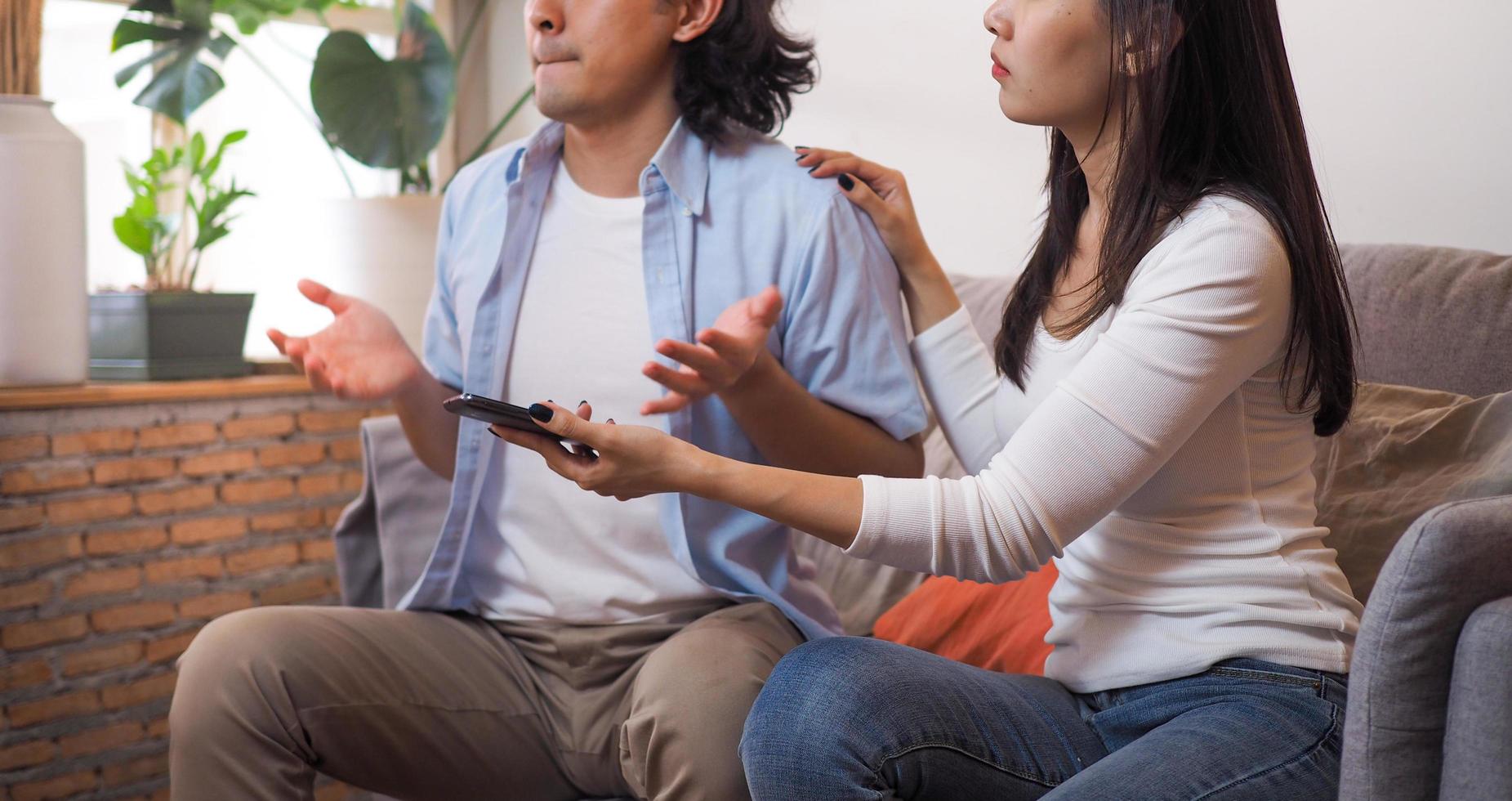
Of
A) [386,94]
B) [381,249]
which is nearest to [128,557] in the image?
[381,249]

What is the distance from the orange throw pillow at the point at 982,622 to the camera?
143 centimetres

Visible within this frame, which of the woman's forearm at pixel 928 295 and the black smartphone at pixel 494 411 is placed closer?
the black smartphone at pixel 494 411

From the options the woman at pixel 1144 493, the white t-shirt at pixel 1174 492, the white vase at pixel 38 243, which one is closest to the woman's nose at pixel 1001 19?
the woman at pixel 1144 493

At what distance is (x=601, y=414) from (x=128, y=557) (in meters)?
1.11

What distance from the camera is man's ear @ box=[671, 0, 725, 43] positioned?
1483 millimetres

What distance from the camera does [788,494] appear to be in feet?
3.25

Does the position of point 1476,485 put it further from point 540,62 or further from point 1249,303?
point 540,62

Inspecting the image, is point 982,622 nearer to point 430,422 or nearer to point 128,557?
point 430,422

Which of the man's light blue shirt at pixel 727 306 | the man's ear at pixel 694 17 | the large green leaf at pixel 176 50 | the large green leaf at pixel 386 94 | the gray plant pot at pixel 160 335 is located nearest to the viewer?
the man's light blue shirt at pixel 727 306

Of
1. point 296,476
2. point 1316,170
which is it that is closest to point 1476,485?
point 1316,170

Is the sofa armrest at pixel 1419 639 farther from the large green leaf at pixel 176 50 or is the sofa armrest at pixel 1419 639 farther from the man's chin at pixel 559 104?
the large green leaf at pixel 176 50

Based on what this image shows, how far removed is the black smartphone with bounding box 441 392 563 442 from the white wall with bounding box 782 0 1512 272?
1.03 m

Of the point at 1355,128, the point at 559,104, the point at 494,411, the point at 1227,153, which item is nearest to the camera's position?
the point at 494,411

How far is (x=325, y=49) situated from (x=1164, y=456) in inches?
79.5
